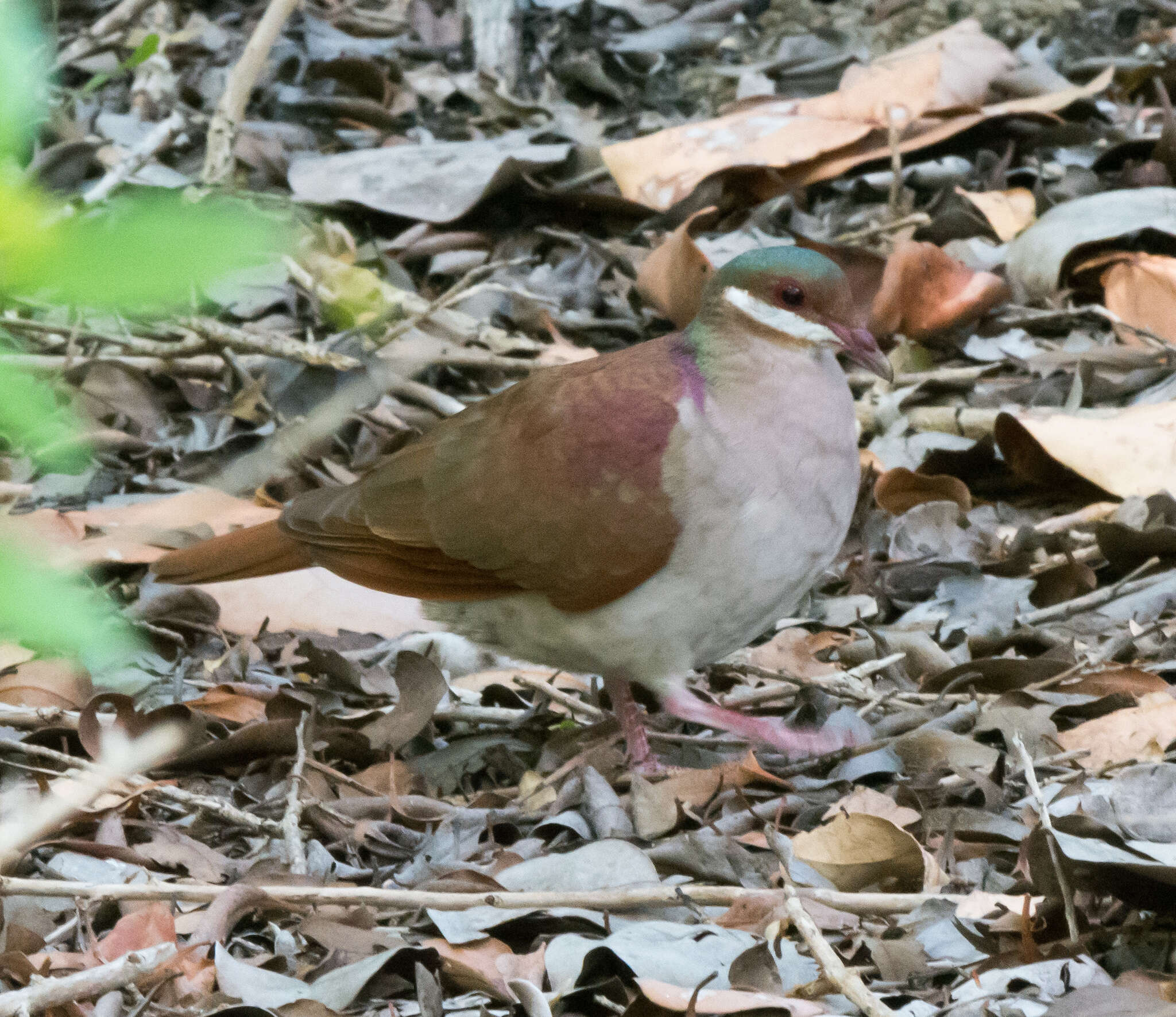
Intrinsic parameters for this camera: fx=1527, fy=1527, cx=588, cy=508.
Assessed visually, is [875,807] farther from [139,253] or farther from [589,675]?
[139,253]

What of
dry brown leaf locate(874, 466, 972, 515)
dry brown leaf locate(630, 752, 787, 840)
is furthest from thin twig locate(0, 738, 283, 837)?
dry brown leaf locate(874, 466, 972, 515)

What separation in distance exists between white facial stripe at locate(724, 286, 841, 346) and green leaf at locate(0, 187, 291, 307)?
8.40 ft

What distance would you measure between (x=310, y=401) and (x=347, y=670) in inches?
58.9

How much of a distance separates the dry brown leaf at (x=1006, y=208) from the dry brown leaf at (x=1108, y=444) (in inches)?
52.7

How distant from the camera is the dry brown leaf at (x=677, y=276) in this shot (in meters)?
5.04

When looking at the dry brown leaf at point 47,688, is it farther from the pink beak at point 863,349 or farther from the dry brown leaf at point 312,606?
the pink beak at point 863,349

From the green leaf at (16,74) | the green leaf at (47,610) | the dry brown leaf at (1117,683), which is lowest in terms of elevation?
the dry brown leaf at (1117,683)

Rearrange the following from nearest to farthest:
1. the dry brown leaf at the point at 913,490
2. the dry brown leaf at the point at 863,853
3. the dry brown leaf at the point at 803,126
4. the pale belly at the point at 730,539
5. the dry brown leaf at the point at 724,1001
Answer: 1. the dry brown leaf at the point at 724,1001
2. the dry brown leaf at the point at 863,853
3. the pale belly at the point at 730,539
4. the dry brown leaf at the point at 913,490
5. the dry brown leaf at the point at 803,126

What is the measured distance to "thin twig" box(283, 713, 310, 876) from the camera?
2.94 m

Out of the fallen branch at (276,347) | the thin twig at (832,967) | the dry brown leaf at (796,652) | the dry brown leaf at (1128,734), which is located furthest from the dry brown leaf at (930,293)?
the thin twig at (832,967)

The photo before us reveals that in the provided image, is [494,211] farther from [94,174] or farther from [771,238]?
[94,174]

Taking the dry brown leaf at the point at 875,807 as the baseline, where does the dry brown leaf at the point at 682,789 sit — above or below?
below

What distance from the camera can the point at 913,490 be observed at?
4.44 m

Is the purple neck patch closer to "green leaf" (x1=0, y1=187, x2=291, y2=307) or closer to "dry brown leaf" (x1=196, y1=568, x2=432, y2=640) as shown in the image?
"dry brown leaf" (x1=196, y1=568, x2=432, y2=640)
